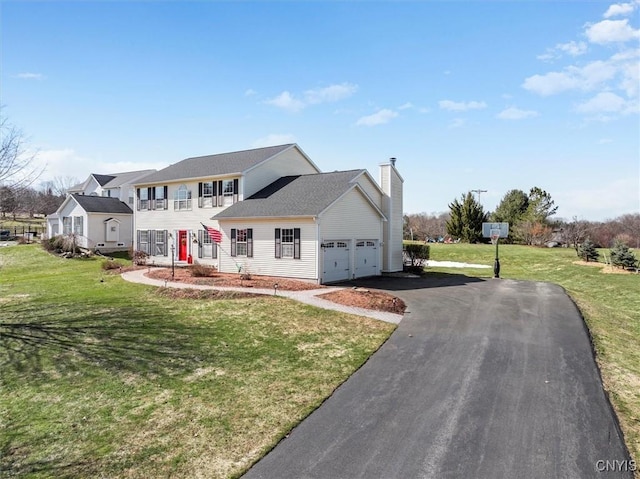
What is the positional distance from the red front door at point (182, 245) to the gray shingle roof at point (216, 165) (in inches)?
146

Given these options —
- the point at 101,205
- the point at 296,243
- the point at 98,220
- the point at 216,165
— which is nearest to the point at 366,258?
the point at 296,243

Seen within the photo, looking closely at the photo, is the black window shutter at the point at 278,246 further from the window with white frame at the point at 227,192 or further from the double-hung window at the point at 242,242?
the window with white frame at the point at 227,192

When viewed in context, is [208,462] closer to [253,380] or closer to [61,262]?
[253,380]

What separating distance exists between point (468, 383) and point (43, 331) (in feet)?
38.5

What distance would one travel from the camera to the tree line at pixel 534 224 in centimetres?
4647

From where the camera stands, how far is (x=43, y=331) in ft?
39.5

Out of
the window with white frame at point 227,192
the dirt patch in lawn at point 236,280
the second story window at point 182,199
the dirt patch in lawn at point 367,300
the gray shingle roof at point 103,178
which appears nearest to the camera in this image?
the dirt patch in lawn at point 367,300

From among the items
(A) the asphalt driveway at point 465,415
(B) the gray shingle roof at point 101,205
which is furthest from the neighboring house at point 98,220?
(A) the asphalt driveway at point 465,415

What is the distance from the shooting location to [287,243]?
69.2 ft

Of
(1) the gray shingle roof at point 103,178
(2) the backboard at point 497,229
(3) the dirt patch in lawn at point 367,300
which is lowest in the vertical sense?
(3) the dirt patch in lawn at point 367,300

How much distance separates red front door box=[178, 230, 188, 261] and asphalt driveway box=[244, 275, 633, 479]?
19.2 metres

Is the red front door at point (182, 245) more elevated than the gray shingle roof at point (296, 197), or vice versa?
the gray shingle roof at point (296, 197)

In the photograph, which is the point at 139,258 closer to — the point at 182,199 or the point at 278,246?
the point at 182,199

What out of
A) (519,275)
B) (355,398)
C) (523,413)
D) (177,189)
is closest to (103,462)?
(355,398)
